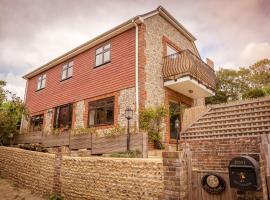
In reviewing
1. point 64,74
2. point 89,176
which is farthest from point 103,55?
point 89,176

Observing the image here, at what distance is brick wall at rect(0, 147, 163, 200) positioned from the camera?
5.08 m

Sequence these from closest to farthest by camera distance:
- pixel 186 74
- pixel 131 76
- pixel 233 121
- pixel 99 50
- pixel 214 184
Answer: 1. pixel 214 184
2. pixel 233 121
3. pixel 186 74
4. pixel 131 76
5. pixel 99 50

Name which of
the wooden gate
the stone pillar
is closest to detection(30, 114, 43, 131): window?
the stone pillar

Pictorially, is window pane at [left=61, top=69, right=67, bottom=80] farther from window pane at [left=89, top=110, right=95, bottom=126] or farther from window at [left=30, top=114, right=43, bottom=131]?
window pane at [left=89, top=110, right=95, bottom=126]

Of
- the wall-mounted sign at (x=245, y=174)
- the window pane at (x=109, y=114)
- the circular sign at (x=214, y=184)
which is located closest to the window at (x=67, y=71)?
the window pane at (x=109, y=114)

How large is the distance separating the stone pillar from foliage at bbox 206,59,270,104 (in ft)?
75.5

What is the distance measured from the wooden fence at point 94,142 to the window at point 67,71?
5414mm

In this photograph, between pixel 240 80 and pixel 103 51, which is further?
pixel 240 80

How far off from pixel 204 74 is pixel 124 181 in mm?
9835

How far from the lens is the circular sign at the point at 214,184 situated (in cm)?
408

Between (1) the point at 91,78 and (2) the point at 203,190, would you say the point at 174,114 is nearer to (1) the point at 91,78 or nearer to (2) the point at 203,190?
(1) the point at 91,78

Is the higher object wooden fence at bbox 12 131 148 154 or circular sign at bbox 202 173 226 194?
wooden fence at bbox 12 131 148 154

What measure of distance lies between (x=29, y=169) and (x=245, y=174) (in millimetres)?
8147

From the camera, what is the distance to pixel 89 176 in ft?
21.7
